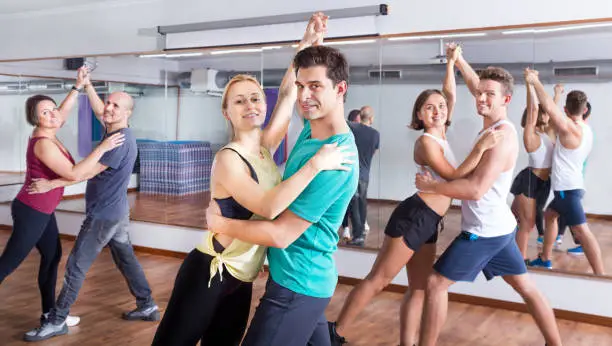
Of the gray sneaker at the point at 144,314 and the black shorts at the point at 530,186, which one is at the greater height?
the black shorts at the point at 530,186

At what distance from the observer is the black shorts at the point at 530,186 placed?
413 cm

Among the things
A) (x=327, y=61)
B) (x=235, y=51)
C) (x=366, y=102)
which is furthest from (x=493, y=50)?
(x=327, y=61)

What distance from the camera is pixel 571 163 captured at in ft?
13.2

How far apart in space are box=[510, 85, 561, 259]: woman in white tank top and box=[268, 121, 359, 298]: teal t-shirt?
A: 267cm

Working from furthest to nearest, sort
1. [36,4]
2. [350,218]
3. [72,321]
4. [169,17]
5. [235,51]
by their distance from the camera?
[36,4] → [169,17] → [235,51] → [350,218] → [72,321]

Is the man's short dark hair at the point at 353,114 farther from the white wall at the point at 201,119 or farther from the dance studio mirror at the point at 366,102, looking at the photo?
the white wall at the point at 201,119

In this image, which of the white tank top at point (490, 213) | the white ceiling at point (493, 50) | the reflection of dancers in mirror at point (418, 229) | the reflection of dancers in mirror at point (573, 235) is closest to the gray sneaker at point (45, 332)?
the reflection of dancers in mirror at point (418, 229)

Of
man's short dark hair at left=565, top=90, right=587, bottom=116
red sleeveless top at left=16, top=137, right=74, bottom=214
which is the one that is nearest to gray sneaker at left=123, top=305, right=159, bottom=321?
red sleeveless top at left=16, top=137, right=74, bottom=214

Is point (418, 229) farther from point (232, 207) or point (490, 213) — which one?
point (232, 207)

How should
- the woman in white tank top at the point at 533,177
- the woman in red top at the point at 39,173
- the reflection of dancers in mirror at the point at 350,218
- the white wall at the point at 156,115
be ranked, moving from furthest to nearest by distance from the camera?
the white wall at the point at 156,115
the reflection of dancers in mirror at the point at 350,218
the woman in white tank top at the point at 533,177
the woman in red top at the point at 39,173

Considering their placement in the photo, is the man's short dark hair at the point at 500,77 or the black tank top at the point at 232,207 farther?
the man's short dark hair at the point at 500,77

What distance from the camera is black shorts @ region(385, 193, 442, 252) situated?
9.77ft

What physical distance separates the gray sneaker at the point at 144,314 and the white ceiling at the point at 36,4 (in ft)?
11.6

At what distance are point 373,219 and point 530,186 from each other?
122 cm
